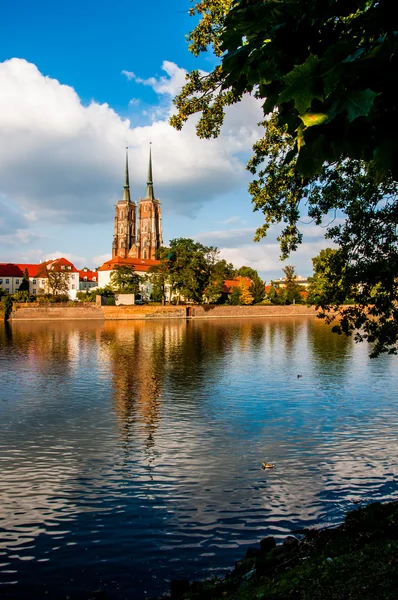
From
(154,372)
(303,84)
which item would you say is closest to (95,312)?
(154,372)

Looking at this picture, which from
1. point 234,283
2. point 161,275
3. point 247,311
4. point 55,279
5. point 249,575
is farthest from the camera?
point 234,283

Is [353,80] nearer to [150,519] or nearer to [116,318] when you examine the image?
[150,519]

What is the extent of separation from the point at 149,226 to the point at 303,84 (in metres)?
189

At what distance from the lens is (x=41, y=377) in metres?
31.1

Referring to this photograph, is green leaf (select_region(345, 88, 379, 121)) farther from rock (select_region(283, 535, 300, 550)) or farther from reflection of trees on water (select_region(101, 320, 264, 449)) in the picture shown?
reflection of trees on water (select_region(101, 320, 264, 449))

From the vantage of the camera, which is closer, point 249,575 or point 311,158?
point 311,158

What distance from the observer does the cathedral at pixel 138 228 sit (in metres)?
187

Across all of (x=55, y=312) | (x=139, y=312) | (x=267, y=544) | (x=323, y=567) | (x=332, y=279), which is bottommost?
(x=267, y=544)

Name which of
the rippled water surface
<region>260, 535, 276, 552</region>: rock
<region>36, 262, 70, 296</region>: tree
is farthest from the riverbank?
<region>36, 262, 70, 296</region>: tree

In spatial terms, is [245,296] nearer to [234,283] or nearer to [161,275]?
[161,275]

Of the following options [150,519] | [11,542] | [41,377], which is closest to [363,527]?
[150,519]

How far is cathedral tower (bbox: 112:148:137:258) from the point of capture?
→ 188 meters

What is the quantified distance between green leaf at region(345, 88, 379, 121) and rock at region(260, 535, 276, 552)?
830 cm

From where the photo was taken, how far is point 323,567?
6.94 m
